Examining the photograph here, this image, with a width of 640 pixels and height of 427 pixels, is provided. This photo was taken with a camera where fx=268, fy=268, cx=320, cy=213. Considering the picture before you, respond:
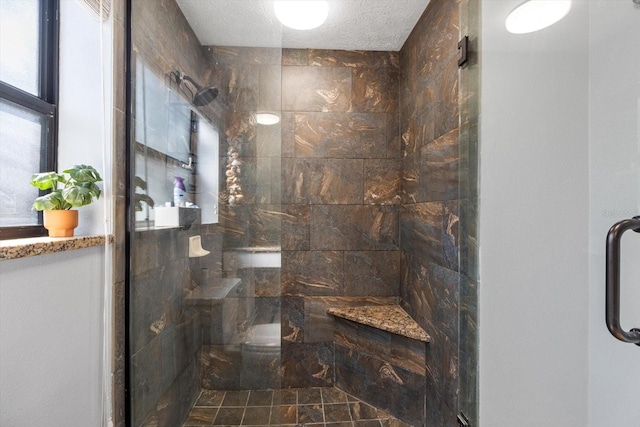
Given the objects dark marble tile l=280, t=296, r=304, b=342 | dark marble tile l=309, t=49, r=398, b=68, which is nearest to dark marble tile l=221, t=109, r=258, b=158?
dark marble tile l=309, t=49, r=398, b=68

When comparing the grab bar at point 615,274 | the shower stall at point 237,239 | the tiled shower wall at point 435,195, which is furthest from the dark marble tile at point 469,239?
the tiled shower wall at point 435,195

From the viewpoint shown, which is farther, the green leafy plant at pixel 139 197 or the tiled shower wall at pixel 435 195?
the tiled shower wall at pixel 435 195

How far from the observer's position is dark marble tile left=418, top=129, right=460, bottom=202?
1.32m

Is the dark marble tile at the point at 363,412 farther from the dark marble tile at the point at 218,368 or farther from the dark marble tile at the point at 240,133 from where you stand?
the dark marble tile at the point at 240,133

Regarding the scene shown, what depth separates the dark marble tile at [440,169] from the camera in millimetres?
1317

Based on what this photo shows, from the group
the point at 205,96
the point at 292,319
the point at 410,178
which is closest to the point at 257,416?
the point at 292,319

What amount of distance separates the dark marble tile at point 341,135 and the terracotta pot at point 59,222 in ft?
4.38

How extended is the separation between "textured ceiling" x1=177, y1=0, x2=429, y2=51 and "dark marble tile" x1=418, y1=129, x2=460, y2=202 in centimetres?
83

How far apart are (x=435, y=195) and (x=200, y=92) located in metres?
1.32

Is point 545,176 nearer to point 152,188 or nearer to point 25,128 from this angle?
point 152,188

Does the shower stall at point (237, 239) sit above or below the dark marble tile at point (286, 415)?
above

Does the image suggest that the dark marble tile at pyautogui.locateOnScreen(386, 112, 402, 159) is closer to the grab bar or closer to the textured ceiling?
the textured ceiling

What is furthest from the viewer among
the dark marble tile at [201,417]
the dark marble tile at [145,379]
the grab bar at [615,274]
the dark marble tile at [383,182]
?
the dark marble tile at [383,182]

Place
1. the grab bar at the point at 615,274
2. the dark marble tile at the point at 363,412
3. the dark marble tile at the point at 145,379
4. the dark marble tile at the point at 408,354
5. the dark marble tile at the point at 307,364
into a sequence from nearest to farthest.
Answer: the grab bar at the point at 615,274 < the dark marble tile at the point at 145,379 < the dark marble tile at the point at 408,354 < the dark marble tile at the point at 363,412 < the dark marble tile at the point at 307,364
